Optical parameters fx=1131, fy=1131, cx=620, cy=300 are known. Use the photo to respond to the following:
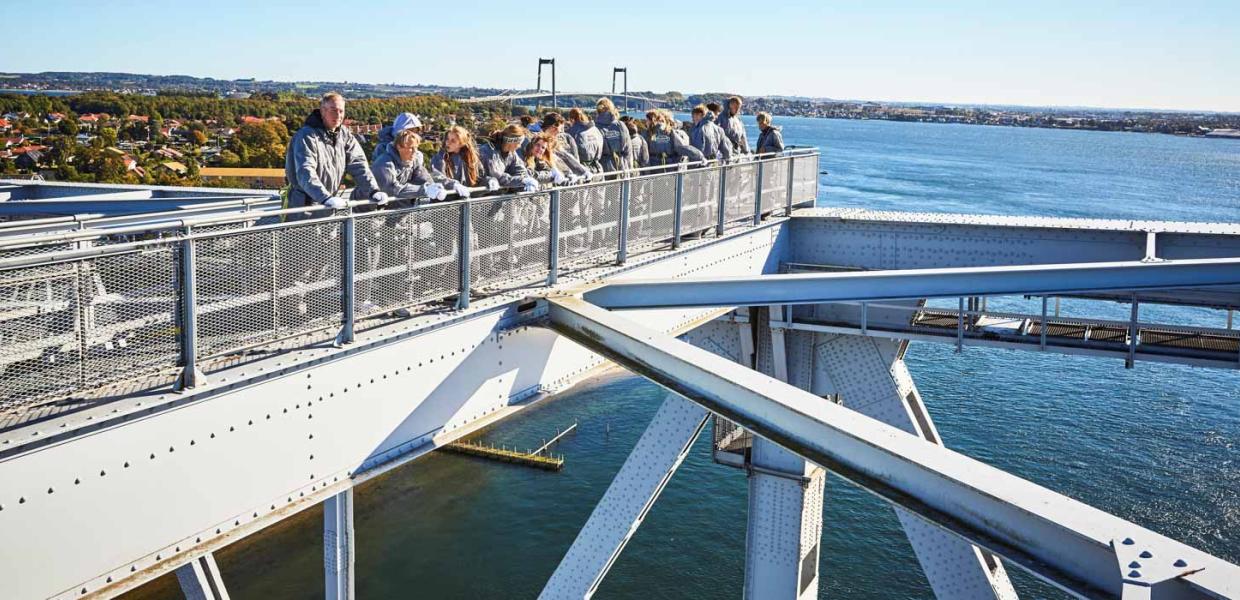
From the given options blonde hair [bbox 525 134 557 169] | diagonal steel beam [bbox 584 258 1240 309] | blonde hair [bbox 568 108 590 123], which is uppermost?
blonde hair [bbox 568 108 590 123]

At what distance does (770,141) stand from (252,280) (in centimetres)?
1148

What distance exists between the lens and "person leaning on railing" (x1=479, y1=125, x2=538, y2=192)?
33.2ft

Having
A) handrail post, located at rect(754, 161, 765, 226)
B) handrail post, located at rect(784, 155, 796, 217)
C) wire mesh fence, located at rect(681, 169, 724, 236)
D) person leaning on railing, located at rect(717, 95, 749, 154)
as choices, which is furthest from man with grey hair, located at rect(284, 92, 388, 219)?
person leaning on railing, located at rect(717, 95, 749, 154)

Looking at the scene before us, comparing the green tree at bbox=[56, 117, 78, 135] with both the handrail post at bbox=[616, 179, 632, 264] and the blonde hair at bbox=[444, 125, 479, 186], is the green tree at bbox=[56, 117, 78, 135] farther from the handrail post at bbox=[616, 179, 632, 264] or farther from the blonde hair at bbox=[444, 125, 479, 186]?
the blonde hair at bbox=[444, 125, 479, 186]

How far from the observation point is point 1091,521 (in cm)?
550

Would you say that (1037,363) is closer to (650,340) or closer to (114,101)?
(650,340)

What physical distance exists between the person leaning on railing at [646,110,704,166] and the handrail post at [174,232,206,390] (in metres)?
9.49

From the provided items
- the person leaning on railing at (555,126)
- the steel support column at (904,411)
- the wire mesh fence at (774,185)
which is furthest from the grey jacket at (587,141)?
the steel support column at (904,411)

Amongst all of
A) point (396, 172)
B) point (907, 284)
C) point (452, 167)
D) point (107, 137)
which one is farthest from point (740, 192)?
point (107, 137)

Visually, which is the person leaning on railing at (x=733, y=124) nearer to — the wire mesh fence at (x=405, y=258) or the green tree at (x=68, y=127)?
the wire mesh fence at (x=405, y=258)

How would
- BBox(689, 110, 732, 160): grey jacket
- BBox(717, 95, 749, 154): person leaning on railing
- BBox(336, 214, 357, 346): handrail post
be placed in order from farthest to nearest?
1. BBox(717, 95, 749, 154): person leaning on railing
2. BBox(689, 110, 732, 160): grey jacket
3. BBox(336, 214, 357, 346): handrail post

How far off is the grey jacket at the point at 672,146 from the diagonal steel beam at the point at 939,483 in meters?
7.05

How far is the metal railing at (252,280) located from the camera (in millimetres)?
5734

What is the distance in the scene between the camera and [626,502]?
45.3 feet
